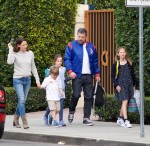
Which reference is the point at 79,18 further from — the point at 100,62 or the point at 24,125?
the point at 24,125

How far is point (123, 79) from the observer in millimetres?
14734

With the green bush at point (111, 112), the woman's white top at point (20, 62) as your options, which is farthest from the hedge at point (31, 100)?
the woman's white top at point (20, 62)

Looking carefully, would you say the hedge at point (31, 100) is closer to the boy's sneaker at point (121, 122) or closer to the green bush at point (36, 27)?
the green bush at point (36, 27)

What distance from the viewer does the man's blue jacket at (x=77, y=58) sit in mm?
14758

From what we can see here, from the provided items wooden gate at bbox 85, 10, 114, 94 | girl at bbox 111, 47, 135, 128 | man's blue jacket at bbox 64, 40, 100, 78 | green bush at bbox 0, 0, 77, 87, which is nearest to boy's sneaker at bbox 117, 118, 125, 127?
girl at bbox 111, 47, 135, 128

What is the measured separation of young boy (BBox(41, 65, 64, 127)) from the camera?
48.3 ft

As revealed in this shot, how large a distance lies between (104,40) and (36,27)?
1797 millimetres

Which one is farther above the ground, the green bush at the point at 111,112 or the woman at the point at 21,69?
the woman at the point at 21,69

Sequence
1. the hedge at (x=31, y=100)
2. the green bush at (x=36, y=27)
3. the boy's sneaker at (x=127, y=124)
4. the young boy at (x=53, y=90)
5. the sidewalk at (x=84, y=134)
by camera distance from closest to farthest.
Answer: the sidewalk at (x=84, y=134), the boy's sneaker at (x=127, y=124), the young boy at (x=53, y=90), the hedge at (x=31, y=100), the green bush at (x=36, y=27)

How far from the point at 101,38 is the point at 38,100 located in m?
2.27

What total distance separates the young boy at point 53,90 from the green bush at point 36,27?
14.4 feet

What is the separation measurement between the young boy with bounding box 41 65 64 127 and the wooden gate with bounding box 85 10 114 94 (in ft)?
13.0

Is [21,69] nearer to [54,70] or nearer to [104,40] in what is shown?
[54,70]

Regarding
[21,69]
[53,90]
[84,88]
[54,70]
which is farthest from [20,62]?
[84,88]
